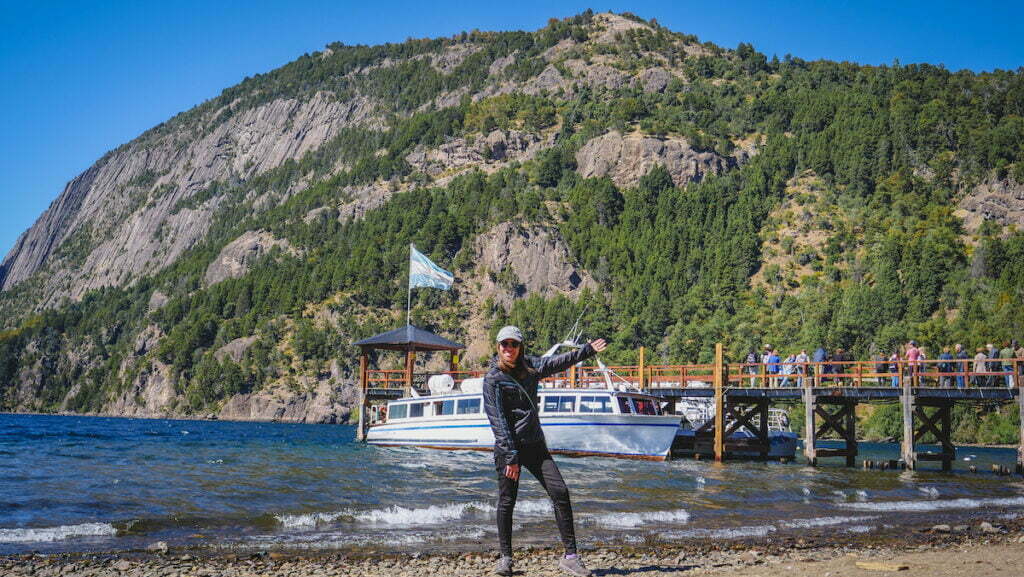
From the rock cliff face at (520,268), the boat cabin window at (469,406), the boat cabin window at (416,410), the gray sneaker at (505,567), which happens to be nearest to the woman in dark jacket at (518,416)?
the gray sneaker at (505,567)

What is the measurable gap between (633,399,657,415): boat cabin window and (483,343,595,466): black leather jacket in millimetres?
26678

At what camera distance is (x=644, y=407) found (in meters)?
35.3

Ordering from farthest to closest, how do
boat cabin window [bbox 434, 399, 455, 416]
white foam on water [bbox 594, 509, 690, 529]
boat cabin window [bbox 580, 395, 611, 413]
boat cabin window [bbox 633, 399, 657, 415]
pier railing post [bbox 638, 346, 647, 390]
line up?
1. boat cabin window [bbox 434, 399, 455, 416]
2. pier railing post [bbox 638, 346, 647, 390]
3. boat cabin window [bbox 633, 399, 657, 415]
4. boat cabin window [bbox 580, 395, 611, 413]
5. white foam on water [bbox 594, 509, 690, 529]

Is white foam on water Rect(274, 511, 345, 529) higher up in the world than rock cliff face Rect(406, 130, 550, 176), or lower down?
lower down

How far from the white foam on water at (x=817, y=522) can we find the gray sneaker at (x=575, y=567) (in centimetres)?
706

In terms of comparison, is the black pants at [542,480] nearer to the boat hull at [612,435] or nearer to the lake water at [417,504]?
the lake water at [417,504]

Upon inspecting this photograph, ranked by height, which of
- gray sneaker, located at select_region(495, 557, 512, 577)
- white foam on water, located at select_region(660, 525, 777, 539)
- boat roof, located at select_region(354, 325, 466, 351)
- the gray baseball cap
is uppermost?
boat roof, located at select_region(354, 325, 466, 351)

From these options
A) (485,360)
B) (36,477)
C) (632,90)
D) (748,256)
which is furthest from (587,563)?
(632,90)

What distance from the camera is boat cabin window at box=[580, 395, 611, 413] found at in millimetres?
34312

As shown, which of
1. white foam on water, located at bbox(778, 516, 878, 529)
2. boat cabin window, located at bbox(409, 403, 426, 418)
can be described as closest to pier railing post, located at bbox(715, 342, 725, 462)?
boat cabin window, located at bbox(409, 403, 426, 418)

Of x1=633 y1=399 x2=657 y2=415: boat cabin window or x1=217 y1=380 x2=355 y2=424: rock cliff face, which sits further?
x1=217 y1=380 x2=355 y2=424: rock cliff face

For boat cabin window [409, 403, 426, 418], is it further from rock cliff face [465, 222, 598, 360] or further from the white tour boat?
rock cliff face [465, 222, 598, 360]

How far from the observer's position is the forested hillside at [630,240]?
325ft


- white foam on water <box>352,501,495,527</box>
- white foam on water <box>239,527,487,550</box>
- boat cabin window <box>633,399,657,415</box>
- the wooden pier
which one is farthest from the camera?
boat cabin window <box>633,399,657,415</box>
